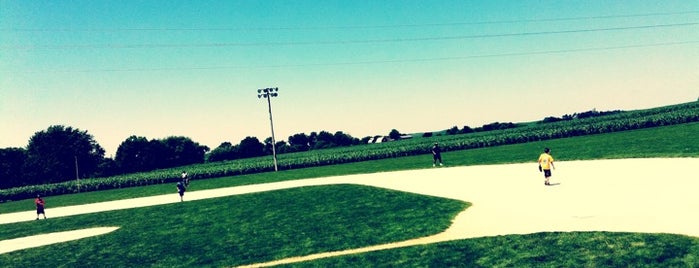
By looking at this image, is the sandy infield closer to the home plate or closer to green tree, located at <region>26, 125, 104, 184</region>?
the home plate

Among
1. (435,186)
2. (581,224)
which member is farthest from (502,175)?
(581,224)

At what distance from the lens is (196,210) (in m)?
20.9

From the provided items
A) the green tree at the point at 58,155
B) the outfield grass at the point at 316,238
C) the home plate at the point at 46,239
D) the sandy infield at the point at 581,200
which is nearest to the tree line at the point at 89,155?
the green tree at the point at 58,155

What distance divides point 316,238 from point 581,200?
9.02 m

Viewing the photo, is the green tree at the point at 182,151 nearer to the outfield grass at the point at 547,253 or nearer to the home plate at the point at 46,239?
the home plate at the point at 46,239

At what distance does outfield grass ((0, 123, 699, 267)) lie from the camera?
8289 mm

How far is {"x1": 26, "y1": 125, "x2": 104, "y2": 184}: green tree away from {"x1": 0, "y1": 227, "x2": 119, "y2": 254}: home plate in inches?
3081

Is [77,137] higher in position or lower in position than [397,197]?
higher

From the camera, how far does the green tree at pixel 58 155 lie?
87.4 meters

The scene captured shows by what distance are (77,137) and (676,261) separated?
113235mm

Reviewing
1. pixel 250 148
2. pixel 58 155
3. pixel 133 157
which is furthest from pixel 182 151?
pixel 58 155

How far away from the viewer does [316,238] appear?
40.8 feet

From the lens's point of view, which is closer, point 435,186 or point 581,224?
point 581,224

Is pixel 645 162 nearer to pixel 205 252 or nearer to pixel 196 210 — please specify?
pixel 205 252
